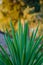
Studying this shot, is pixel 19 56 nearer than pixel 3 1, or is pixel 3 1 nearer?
pixel 19 56

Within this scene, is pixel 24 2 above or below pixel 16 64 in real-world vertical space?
below

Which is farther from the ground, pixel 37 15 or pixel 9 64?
pixel 9 64

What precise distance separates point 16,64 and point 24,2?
3.84 m

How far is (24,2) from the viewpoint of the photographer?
5.28m

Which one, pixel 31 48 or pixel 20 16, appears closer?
pixel 31 48

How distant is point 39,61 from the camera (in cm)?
150

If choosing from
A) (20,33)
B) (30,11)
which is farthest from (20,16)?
(20,33)

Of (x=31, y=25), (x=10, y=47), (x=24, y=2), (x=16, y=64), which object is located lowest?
(x=31, y=25)

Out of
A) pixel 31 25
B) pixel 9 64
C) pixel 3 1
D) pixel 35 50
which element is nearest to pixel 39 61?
pixel 35 50

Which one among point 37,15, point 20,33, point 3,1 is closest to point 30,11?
point 37,15

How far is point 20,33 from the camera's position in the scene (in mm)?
1558

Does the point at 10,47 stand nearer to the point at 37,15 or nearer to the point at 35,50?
the point at 35,50

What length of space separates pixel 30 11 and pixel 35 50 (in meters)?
3.59

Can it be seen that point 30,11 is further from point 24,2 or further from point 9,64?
point 9,64
